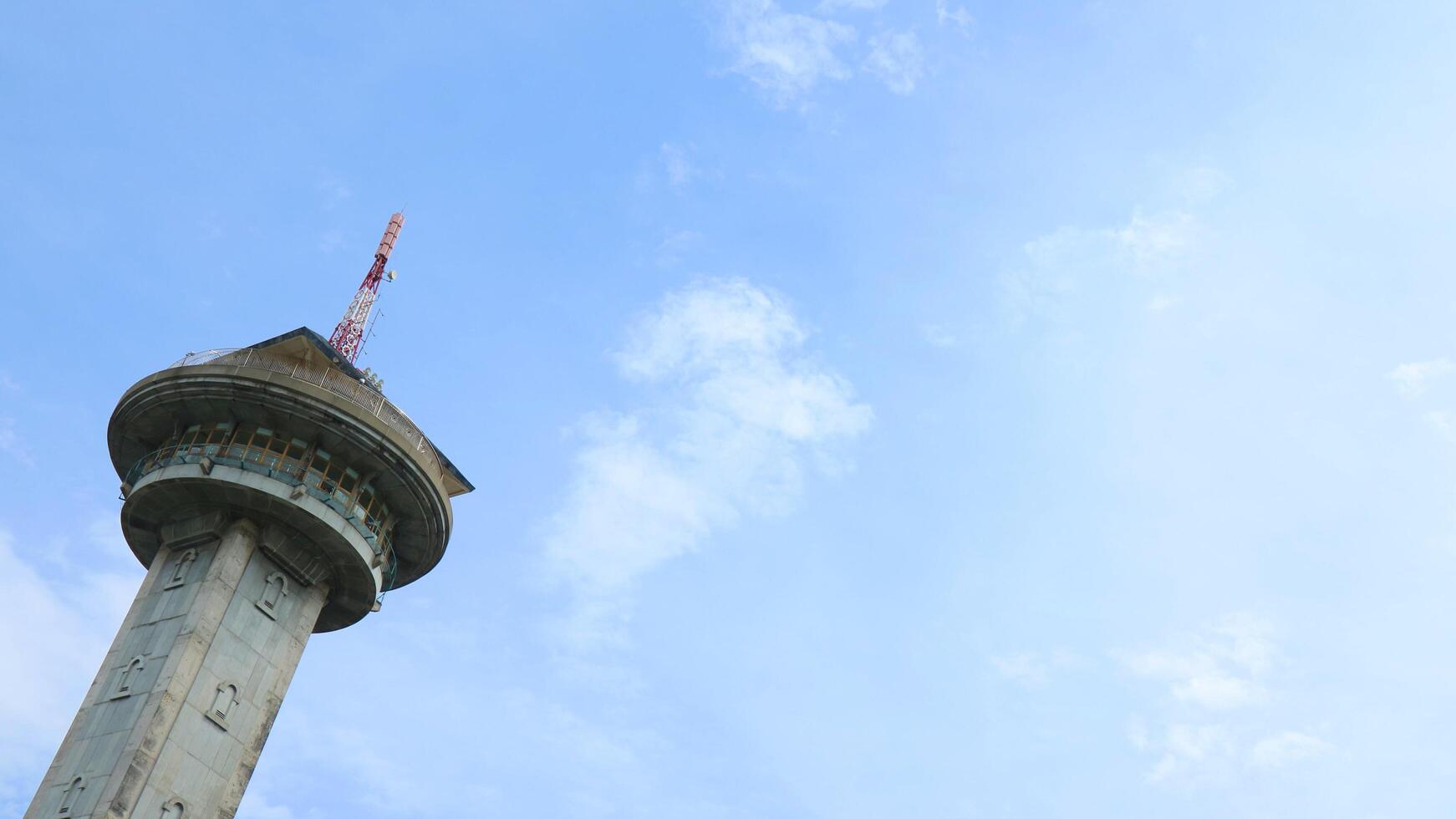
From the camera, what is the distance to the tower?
168ft

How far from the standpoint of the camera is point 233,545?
56281 millimetres

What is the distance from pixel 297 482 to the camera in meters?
56.8

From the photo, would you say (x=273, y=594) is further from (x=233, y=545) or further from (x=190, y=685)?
(x=190, y=685)

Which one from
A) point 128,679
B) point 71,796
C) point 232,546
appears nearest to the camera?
point 71,796

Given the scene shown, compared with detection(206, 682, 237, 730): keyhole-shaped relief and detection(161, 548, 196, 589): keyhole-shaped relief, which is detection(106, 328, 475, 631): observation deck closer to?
detection(161, 548, 196, 589): keyhole-shaped relief

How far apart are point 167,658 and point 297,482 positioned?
8790 millimetres

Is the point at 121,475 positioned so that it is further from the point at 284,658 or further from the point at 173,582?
the point at 284,658

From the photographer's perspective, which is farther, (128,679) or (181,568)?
(181,568)

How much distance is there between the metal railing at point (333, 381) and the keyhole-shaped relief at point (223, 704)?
12.5m

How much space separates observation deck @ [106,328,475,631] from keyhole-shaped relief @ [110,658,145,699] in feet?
21.9

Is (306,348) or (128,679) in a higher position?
(306,348)

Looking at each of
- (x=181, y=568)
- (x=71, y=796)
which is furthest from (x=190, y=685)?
(x=181, y=568)

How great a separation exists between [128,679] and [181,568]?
216 inches

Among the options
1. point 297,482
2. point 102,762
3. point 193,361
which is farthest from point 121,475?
point 102,762
